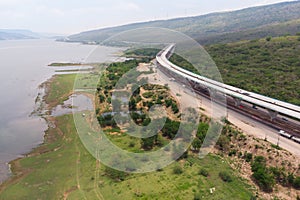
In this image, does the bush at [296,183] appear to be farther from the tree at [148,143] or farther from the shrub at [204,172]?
the tree at [148,143]

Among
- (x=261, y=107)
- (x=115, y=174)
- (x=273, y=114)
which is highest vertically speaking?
(x=273, y=114)

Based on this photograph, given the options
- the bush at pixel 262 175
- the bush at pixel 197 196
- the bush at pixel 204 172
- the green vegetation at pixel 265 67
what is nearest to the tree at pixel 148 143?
the bush at pixel 204 172

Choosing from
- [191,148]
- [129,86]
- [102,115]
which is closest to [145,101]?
[102,115]

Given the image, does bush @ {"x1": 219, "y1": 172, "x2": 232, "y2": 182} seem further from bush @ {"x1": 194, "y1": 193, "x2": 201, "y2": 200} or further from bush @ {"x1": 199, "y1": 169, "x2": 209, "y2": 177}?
bush @ {"x1": 194, "y1": 193, "x2": 201, "y2": 200}

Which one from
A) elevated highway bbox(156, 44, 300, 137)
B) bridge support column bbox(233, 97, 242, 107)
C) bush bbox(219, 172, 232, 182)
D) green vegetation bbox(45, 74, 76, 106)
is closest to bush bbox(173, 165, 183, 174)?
bush bbox(219, 172, 232, 182)

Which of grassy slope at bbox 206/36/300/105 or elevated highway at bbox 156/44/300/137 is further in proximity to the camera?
grassy slope at bbox 206/36/300/105

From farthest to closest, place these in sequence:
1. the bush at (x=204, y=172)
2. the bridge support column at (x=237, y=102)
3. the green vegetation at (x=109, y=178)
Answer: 1. the bridge support column at (x=237, y=102)
2. the bush at (x=204, y=172)
3. the green vegetation at (x=109, y=178)

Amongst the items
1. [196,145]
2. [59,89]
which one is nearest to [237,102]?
[196,145]

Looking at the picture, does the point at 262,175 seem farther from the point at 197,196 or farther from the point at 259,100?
the point at 259,100

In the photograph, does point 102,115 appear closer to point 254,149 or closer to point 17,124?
point 17,124

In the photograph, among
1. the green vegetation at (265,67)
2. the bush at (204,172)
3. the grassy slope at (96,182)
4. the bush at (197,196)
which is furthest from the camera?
the green vegetation at (265,67)
